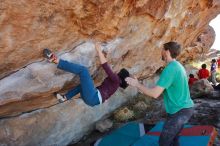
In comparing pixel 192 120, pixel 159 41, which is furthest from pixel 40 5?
pixel 192 120

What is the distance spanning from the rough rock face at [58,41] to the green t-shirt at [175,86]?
1.93 metres

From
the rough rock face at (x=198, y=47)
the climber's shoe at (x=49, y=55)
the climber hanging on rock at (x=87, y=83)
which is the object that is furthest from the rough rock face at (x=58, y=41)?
the rough rock face at (x=198, y=47)

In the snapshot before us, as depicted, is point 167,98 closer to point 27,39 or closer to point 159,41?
point 27,39

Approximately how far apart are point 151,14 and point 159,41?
6.70 feet

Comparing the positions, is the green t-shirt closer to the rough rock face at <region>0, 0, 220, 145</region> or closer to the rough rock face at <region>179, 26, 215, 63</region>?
the rough rock face at <region>0, 0, 220, 145</region>

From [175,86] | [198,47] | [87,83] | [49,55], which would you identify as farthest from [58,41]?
[198,47]

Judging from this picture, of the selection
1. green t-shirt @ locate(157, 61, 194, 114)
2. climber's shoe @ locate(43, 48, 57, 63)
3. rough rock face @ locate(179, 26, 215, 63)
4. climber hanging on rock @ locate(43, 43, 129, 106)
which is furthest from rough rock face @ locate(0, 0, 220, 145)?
rough rock face @ locate(179, 26, 215, 63)

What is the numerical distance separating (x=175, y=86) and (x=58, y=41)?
92.2 inches

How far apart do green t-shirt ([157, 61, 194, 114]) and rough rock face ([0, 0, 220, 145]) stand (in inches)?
75.9

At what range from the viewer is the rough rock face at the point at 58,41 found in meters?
5.88

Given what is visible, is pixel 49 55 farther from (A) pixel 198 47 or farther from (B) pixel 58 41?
(A) pixel 198 47

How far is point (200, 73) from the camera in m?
14.5

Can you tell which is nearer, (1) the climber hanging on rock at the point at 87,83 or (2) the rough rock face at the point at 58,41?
(2) the rough rock face at the point at 58,41

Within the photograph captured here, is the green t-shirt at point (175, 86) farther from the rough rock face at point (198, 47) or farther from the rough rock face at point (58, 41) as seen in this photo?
the rough rock face at point (198, 47)
